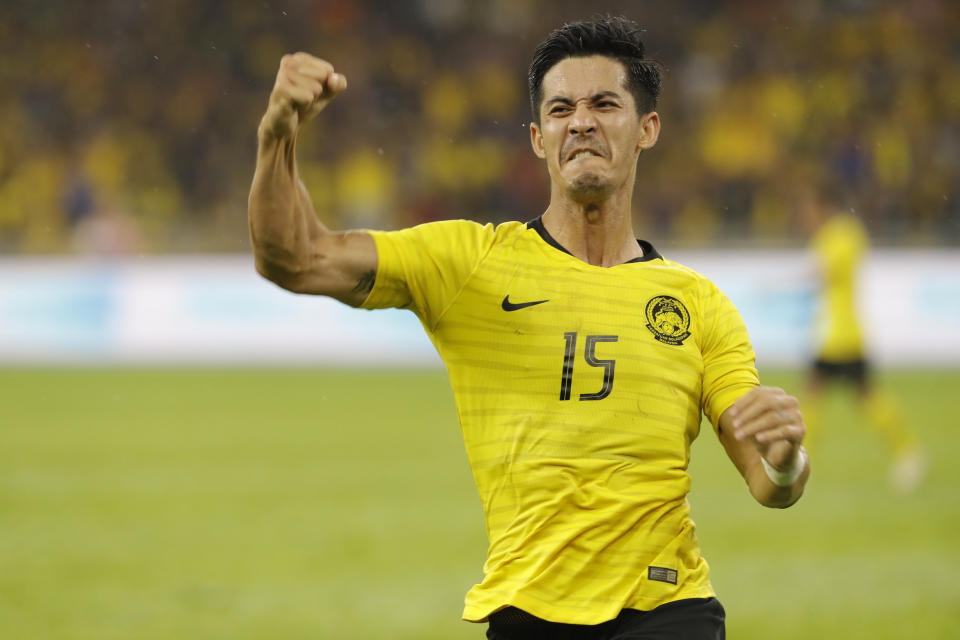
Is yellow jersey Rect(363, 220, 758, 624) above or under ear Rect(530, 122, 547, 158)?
under

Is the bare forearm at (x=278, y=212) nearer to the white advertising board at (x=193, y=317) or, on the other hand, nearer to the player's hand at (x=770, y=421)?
the player's hand at (x=770, y=421)

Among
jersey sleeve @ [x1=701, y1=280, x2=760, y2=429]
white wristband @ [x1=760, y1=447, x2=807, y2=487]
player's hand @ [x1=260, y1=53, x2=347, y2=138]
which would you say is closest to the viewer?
player's hand @ [x1=260, y1=53, x2=347, y2=138]

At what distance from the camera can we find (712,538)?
354 inches

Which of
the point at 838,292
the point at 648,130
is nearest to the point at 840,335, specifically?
the point at 838,292

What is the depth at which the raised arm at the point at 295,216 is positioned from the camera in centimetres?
282

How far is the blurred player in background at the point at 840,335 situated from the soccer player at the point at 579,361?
26.0ft

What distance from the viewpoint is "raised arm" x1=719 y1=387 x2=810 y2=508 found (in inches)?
113

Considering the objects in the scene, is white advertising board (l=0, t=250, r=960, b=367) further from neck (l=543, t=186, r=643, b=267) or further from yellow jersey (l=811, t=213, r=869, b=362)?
neck (l=543, t=186, r=643, b=267)

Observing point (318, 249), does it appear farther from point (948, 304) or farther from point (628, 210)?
point (948, 304)

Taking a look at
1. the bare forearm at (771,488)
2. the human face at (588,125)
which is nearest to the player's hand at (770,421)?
the bare forearm at (771,488)

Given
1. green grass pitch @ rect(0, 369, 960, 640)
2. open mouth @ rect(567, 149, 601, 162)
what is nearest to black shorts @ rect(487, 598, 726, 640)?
open mouth @ rect(567, 149, 601, 162)

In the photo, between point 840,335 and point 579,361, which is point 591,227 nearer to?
point 579,361

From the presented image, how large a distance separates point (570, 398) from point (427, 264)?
0.50 meters

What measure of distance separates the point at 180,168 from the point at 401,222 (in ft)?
14.7
